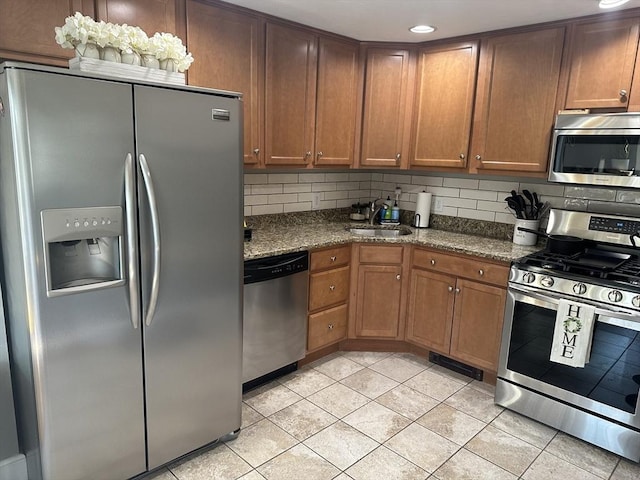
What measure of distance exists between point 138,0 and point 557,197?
2748mm

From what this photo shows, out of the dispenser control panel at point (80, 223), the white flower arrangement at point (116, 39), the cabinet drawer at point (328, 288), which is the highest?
the white flower arrangement at point (116, 39)

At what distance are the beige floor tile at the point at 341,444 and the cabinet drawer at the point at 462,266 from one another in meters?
1.20

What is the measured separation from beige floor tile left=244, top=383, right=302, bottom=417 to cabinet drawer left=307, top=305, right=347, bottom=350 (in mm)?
361

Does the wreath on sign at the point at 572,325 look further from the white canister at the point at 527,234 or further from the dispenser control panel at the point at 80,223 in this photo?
the dispenser control panel at the point at 80,223

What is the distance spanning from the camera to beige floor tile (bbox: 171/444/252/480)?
2.01 m

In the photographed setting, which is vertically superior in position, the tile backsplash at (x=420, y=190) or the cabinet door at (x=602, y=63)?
the cabinet door at (x=602, y=63)

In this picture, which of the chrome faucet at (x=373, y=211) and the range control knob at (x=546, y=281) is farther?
the chrome faucet at (x=373, y=211)

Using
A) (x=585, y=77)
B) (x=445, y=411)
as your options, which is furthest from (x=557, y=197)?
(x=445, y=411)

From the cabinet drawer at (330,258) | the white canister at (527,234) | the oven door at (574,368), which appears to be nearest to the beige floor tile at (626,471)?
the oven door at (574,368)

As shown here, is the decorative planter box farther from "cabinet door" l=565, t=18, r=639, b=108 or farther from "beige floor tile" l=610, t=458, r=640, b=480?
"beige floor tile" l=610, t=458, r=640, b=480

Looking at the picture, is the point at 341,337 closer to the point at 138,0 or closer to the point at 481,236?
the point at 481,236

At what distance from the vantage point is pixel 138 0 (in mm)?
2123

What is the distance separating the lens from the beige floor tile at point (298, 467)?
2.03 m

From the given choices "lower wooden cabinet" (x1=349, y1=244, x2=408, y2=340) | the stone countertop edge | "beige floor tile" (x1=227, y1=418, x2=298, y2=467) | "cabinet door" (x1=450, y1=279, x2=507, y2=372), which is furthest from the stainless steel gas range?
"beige floor tile" (x1=227, y1=418, x2=298, y2=467)
